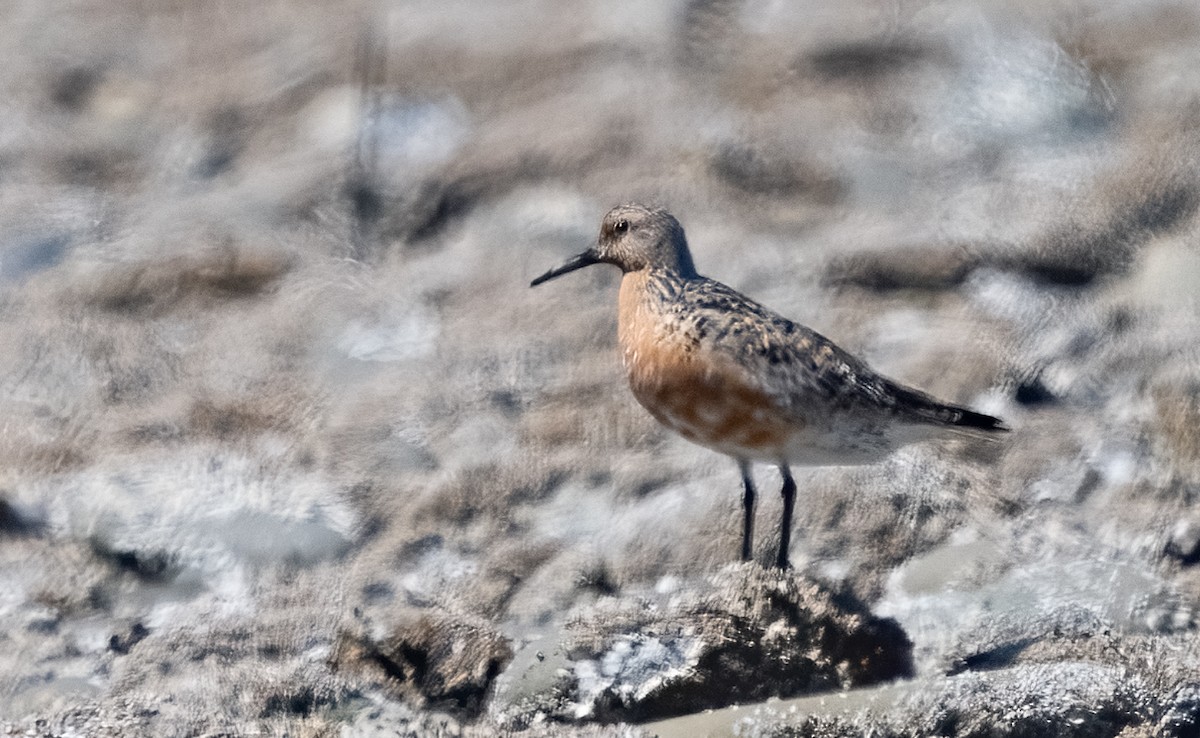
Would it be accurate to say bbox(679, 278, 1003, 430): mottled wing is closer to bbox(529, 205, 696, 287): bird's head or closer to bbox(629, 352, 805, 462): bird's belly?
bbox(629, 352, 805, 462): bird's belly

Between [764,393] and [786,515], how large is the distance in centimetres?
48

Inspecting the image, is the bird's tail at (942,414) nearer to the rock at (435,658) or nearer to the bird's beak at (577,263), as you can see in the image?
the bird's beak at (577,263)

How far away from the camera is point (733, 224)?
5828 millimetres

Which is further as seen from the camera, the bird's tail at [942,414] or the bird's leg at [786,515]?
the bird's leg at [786,515]

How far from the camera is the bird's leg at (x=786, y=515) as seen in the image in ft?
13.9

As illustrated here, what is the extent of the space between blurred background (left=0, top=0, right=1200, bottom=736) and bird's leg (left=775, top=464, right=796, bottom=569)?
57 mm

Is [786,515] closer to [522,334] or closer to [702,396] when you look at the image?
[702,396]

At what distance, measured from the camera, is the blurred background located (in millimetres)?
4031

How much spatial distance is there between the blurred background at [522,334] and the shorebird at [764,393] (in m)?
0.32

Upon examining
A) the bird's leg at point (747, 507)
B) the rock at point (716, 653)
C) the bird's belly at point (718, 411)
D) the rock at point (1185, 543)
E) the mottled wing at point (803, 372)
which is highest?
the mottled wing at point (803, 372)

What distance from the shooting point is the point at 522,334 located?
533 cm

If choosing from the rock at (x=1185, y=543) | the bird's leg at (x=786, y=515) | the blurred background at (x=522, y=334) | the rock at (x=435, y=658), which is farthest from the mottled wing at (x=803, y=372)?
the rock at (x=435, y=658)

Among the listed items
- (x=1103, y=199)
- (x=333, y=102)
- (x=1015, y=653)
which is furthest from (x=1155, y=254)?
(x=333, y=102)

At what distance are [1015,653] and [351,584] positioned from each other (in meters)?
1.91
